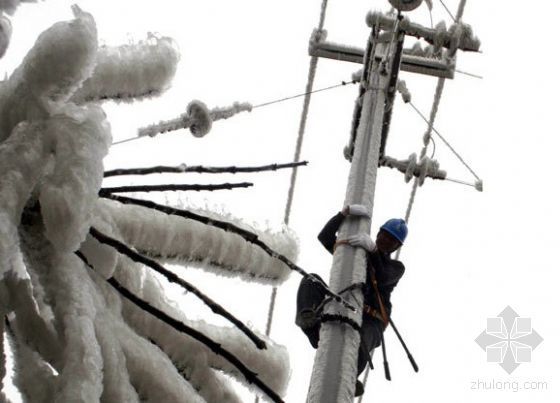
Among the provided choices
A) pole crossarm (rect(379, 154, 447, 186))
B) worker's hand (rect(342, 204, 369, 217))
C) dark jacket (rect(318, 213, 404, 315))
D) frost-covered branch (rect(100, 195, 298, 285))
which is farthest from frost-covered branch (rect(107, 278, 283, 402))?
pole crossarm (rect(379, 154, 447, 186))

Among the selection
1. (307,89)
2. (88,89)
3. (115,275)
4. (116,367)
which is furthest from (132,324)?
(307,89)

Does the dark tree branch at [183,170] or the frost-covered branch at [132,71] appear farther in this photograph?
the frost-covered branch at [132,71]

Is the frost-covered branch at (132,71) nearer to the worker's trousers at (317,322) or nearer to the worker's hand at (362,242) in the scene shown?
the worker's hand at (362,242)

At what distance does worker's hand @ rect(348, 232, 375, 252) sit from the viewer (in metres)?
3.89

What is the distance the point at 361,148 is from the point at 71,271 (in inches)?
107

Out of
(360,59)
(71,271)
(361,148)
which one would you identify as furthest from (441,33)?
(71,271)

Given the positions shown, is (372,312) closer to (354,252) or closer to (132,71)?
(354,252)

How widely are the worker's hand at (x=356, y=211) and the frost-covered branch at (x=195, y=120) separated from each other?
72 centimetres

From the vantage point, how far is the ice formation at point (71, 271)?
1.99 meters

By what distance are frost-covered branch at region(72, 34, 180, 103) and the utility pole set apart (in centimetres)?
108

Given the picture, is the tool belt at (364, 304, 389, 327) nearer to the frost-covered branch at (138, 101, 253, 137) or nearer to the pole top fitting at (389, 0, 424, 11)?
the frost-covered branch at (138, 101, 253, 137)

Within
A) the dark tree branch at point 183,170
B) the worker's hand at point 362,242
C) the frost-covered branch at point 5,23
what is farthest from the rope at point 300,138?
the frost-covered branch at point 5,23

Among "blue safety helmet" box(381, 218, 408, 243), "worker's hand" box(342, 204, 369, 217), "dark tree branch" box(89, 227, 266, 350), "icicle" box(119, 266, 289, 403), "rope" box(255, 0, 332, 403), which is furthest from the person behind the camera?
"rope" box(255, 0, 332, 403)

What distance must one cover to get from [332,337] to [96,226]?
51.1 inches
